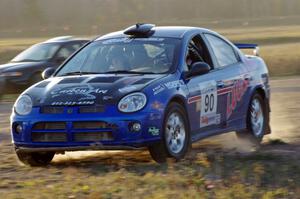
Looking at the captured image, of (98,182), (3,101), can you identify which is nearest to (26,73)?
(3,101)

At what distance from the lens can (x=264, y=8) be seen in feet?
375

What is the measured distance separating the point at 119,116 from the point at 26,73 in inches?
469

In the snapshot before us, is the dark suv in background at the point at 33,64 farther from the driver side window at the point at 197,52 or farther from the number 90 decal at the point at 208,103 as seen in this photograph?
the number 90 decal at the point at 208,103

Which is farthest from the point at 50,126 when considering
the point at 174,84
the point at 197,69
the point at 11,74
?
the point at 11,74

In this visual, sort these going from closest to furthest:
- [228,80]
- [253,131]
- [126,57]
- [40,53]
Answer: [126,57] → [228,80] → [253,131] → [40,53]

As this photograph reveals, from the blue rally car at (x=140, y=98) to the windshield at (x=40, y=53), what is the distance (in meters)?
10.4

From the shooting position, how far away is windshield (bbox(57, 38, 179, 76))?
9844 mm

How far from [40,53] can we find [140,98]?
1267 centimetres

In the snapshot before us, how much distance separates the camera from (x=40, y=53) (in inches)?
838

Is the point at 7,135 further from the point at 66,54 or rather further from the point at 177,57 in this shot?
the point at 66,54

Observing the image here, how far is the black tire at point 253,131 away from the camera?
11281mm

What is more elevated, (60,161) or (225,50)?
(225,50)

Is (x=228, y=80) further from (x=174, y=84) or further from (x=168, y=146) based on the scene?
(x=168, y=146)

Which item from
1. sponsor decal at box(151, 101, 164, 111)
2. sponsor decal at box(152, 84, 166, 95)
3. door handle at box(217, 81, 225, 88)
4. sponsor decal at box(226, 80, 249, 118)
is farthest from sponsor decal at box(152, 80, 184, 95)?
sponsor decal at box(226, 80, 249, 118)
